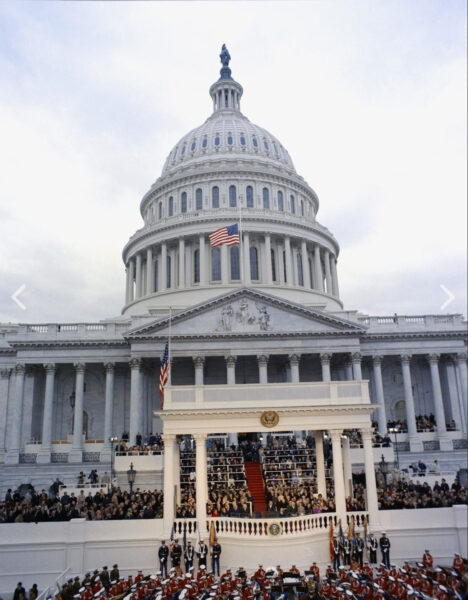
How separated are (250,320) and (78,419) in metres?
17.5

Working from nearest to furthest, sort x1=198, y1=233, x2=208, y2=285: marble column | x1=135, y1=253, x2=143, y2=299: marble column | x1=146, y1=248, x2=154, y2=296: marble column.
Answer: x1=198, y1=233, x2=208, y2=285: marble column, x1=146, y1=248, x2=154, y2=296: marble column, x1=135, y1=253, x2=143, y2=299: marble column

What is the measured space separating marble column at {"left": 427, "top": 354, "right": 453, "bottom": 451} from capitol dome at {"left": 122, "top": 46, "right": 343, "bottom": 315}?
1483 centimetres

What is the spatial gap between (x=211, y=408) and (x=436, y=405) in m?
32.6

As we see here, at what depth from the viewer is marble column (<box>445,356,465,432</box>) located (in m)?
53.2

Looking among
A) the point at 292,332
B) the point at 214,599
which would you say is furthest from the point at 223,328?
the point at 214,599

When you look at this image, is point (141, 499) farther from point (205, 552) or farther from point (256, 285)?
point (256, 285)

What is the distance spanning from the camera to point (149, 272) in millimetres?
70375

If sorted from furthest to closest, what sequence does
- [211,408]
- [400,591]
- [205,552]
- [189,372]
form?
1. [189,372]
2. [211,408]
3. [205,552]
4. [400,591]

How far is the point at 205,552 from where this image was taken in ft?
75.9

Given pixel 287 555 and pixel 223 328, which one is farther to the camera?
pixel 223 328

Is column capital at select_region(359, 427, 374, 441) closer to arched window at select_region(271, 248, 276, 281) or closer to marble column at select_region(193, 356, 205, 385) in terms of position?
marble column at select_region(193, 356, 205, 385)

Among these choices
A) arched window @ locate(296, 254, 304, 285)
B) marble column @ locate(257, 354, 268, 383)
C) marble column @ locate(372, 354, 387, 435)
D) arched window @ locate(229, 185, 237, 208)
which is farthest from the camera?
arched window @ locate(229, 185, 237, 208)

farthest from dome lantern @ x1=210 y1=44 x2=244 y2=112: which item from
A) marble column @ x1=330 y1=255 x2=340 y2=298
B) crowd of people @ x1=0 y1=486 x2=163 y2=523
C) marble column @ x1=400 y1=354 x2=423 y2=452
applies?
crowd of people @ x1=0 y1=486 x2=163 y2=523

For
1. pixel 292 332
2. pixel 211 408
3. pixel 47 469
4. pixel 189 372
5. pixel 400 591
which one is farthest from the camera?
pixel 189 372
